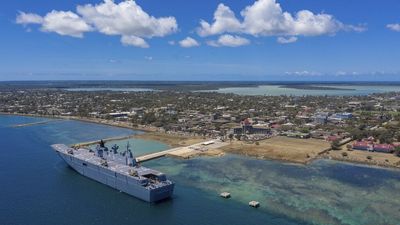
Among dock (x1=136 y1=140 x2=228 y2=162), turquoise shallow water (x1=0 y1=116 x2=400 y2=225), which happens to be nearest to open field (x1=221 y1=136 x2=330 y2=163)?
dock (x1=136 y1=140 x2=228 y2=162)

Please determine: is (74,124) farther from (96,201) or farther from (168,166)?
(96,201)

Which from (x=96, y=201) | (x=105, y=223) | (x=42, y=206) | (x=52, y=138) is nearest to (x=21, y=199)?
(x=42, y=206)

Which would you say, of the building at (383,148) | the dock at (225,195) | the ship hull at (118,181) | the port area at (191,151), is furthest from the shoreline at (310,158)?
the ship hull at (118,181)

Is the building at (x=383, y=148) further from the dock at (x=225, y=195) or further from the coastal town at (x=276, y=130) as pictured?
the dock at (x=225, y=195)

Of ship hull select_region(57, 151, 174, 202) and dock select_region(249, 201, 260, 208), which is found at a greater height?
ship hull select_region(57, 151, 174, 202)

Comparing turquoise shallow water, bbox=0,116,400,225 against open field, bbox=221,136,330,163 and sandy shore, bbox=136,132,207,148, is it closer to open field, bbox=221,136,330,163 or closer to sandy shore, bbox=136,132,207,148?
open field, bbox=221,136,330,163

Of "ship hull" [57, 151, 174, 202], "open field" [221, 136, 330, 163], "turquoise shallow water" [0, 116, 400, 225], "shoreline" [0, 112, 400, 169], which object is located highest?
"ship hull" [57, 151, 174, 202]
